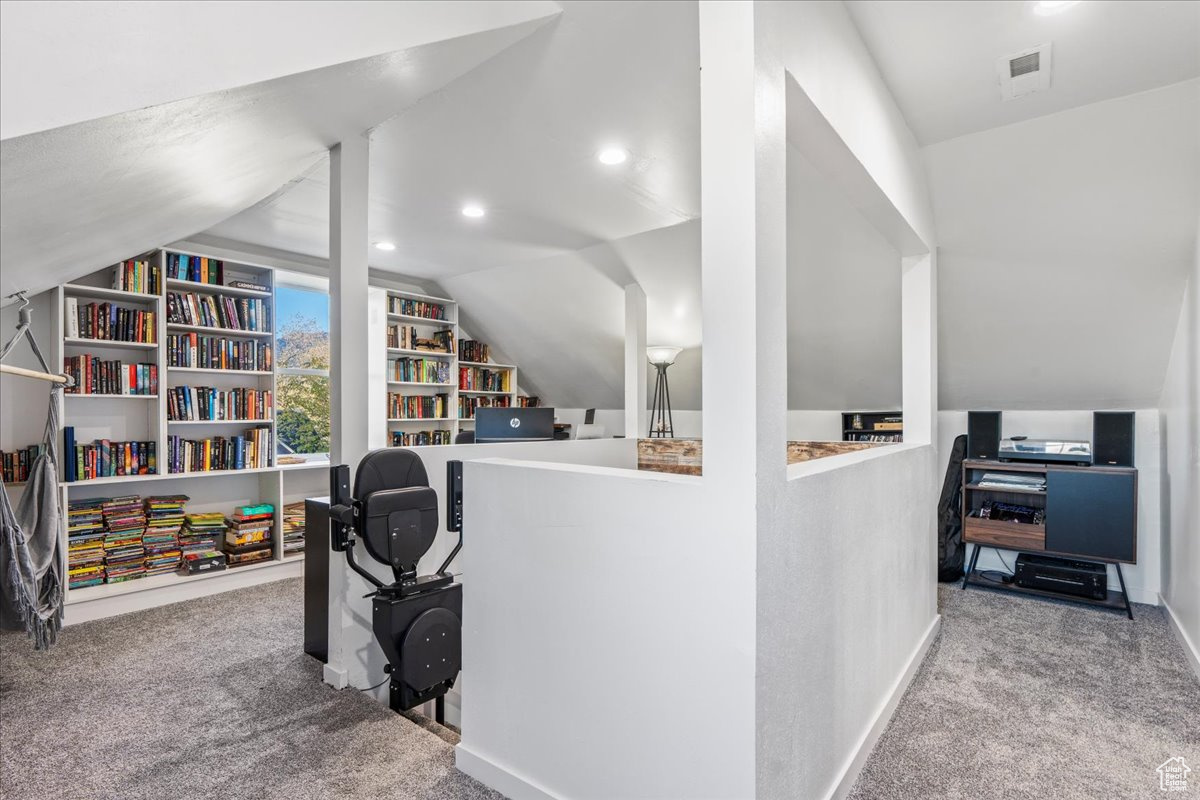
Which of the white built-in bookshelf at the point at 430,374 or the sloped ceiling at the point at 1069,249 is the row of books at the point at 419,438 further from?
the sloped ceiling at the point at 1069,249

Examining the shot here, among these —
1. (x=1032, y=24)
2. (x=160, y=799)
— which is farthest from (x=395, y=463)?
(x=1032, y=24)

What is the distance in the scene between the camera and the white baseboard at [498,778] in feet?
→ 5.84

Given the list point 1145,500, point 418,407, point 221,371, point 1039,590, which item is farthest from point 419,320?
point 1145,500

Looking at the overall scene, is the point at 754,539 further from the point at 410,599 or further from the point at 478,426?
the point at 478,426

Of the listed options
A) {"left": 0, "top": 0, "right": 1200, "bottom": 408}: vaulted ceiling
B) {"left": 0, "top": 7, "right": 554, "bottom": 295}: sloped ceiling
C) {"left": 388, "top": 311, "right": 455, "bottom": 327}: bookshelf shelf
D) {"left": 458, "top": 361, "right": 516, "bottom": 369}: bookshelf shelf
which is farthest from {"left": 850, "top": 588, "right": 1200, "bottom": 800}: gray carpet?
{"left": 388, "top": 311, "right": 455, "bottom": 327}: bookshelf shelf

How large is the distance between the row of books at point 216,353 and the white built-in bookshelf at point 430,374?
3.83ft

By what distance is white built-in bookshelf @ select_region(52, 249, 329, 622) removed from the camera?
3516 millimetres

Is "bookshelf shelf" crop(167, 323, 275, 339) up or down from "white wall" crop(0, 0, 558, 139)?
down

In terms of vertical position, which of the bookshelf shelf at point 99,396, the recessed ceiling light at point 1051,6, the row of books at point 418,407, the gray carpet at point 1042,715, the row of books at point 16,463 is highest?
the recessed ceiling light at point 1051,6

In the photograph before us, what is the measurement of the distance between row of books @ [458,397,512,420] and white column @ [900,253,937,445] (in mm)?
3802

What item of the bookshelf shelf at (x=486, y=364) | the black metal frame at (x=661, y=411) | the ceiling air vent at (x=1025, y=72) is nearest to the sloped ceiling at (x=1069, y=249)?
the ceiling air vent at (x=1025, y=72)

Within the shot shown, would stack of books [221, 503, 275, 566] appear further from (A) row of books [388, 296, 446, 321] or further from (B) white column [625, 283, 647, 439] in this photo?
(B) white column [625, 283, 647, 439]

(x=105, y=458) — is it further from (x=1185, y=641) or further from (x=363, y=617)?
(x=1185, y=641)

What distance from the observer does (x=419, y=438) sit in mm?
5633
